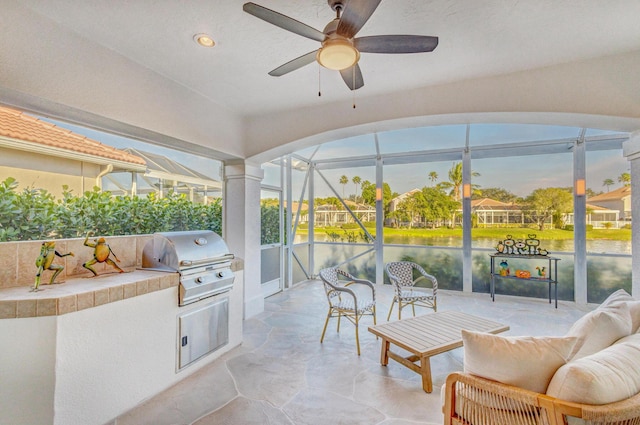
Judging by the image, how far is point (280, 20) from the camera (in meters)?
1.77

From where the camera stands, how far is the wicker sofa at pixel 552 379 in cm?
124

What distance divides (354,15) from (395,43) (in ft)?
1.31

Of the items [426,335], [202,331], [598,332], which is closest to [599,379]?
[598,332]

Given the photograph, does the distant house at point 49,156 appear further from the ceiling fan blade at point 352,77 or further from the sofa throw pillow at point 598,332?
the sofa throw pillow at point 598,332

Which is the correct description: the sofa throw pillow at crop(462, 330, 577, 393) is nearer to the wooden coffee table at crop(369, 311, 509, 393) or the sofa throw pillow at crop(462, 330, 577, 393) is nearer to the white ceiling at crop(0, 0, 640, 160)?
the wooden coffee table at crop(369, 311, 509, 393)

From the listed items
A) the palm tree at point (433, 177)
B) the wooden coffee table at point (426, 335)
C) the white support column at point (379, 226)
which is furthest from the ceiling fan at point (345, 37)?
the white support column at point (379, 226)

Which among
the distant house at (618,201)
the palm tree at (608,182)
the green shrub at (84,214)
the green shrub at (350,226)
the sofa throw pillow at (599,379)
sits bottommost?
the sofa throw pillow at (599,379)

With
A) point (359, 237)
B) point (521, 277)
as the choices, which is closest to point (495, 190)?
point (521, 277)

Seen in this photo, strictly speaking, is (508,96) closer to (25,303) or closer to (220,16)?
(220,16)

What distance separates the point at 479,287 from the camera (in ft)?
18.8

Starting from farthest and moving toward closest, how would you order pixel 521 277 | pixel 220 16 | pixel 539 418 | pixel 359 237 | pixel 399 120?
pixel 359 237 → pixel 521 277 → pixel 399 120 → pixel 220 16 → pixel 539 418

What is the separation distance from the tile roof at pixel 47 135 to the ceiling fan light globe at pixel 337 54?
2.43 m

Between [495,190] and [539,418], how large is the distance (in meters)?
5.04

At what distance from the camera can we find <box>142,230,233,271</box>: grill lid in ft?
9.07
